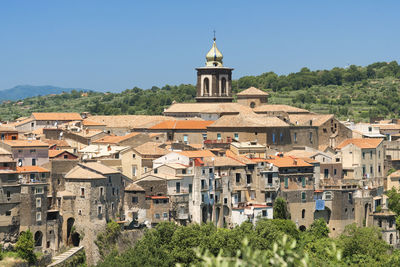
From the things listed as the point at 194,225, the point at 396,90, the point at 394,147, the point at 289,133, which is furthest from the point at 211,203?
the point at 396,90

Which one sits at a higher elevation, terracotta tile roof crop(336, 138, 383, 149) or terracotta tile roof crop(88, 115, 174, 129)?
terracotta tile roof crop(88, 115, 174, 129)

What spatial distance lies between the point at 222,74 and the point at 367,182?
87.0ft

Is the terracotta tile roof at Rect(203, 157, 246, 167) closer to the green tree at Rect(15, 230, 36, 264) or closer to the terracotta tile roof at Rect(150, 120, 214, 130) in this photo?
the terracotta tile roof at Rect(150, 120, 214, 130)

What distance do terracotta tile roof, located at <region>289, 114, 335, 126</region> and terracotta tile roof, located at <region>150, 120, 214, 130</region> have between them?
27.8 ft

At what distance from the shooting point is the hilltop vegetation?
6053 inches

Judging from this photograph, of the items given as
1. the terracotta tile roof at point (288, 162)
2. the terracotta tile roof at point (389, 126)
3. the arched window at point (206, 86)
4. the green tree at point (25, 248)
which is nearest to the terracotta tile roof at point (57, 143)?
the terracotta tile roof at point (288, 162)

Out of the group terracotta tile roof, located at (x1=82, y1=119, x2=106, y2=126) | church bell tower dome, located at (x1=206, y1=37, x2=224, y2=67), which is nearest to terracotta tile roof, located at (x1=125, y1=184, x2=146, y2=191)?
terracotta tile roof, located at (x1=82, y1=119, x2=106, y2=126)

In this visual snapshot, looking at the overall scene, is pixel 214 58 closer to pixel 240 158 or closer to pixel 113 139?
pixel 113 139

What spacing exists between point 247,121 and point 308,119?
7907 millimetres

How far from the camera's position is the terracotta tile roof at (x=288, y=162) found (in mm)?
78037

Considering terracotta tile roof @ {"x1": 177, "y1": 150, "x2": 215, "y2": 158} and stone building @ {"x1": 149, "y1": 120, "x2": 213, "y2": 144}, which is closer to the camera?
terracotta tile roof @ {"x1": 177, "y1": 150, "x2": 215, "y2": 158}

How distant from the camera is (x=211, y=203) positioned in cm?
7412

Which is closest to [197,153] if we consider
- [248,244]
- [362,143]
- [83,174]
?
[83,174]

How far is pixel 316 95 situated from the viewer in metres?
168
